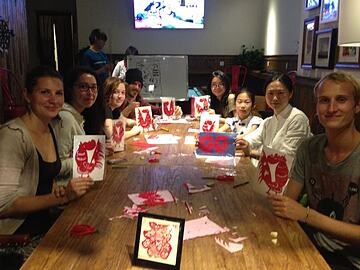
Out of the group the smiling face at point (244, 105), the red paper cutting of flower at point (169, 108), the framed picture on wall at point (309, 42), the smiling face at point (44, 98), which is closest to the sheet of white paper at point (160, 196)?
the smiling face at point (44, 98)

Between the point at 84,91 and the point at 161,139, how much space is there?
2.41 ft

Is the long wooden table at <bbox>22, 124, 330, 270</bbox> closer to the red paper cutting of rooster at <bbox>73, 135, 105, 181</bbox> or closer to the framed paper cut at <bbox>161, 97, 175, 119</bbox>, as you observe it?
the red paper cutting of rooster at <bbox>73, 135, 105, 181</bbox>

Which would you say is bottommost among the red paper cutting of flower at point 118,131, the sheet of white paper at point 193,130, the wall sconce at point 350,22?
the sheet of white paper at point 193,130

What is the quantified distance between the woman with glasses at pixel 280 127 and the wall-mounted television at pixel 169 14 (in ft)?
18.3

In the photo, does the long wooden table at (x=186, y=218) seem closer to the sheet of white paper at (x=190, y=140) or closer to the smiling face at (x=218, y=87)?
the sheet of white paper at (x=190, y=140)

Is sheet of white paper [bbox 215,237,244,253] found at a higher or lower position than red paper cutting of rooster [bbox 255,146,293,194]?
lower

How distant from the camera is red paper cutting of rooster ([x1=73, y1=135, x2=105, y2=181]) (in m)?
1.48

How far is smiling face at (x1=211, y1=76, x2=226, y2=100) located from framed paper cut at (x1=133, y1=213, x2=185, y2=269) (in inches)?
114

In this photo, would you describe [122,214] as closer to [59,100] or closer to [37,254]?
[37,254]

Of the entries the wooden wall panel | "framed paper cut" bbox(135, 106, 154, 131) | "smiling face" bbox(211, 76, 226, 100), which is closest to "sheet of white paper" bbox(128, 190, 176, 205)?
"framed paper cut" bbox(135, 106, 154, 131)

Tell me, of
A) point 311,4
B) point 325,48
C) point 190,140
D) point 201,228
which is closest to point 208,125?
point 190,140

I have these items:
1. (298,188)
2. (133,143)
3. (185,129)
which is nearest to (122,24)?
(185,129)

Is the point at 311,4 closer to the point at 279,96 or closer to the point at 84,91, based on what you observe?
A: the point at 279,96

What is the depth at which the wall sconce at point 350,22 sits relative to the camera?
63.6 inches
